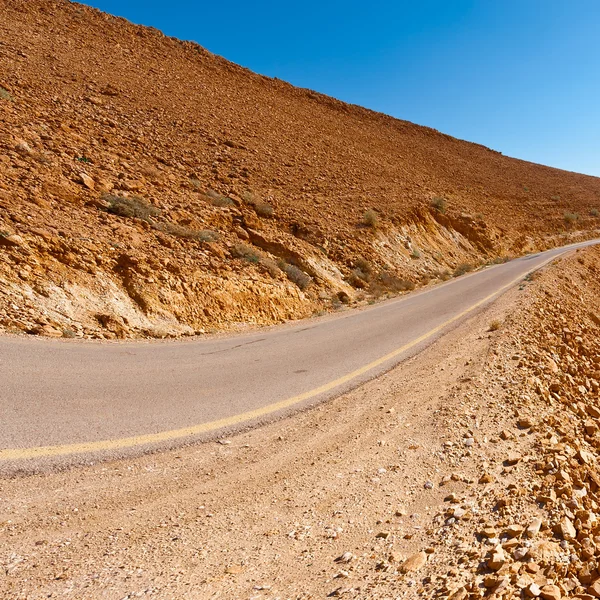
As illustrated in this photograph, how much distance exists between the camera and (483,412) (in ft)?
16.6

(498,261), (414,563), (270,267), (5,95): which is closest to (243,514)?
(414,563)

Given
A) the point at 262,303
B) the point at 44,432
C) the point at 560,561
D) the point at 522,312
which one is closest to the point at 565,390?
the point at 522,312

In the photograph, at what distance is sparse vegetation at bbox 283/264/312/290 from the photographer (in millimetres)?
14162

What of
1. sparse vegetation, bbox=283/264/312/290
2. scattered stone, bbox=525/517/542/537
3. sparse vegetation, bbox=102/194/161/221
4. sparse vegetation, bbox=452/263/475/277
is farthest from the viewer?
sparse vegetation, bbox=452/263/475/277

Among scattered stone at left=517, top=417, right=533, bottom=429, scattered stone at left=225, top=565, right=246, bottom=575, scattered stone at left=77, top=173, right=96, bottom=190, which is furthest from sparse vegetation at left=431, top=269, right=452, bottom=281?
scattered stone at left=225, top=565, right=246, bottom=575

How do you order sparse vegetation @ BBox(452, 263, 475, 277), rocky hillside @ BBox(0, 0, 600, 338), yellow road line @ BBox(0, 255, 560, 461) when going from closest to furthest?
yellow road line @ BBox(0, 255, 560, 461) → rocky hillside @ BBox(0, 0, 600, 338) → sparse vegetation @ BBox(452, 263, 475, 277)

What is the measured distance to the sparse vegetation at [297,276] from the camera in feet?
46.5

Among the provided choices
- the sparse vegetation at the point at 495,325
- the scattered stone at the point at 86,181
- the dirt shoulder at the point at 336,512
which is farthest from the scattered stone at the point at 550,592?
the scattered stone at the point at 86,181

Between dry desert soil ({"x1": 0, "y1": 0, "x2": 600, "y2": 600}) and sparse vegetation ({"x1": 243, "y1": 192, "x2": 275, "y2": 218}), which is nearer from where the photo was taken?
dry desert soil ({"x1": 0, "y1": 0, "x2": 600, "y2": 600})

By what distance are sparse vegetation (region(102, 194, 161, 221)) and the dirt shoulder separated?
912cm

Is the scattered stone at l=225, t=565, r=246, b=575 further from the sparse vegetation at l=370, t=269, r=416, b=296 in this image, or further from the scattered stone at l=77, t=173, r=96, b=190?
the sparse vegetation at l=370, t=269, r=416, b=296

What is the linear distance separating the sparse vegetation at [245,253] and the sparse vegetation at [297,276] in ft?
3.45

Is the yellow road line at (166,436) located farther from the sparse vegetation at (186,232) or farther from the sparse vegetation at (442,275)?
the sparse vegetation at (442,275)

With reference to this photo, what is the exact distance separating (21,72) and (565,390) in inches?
876
